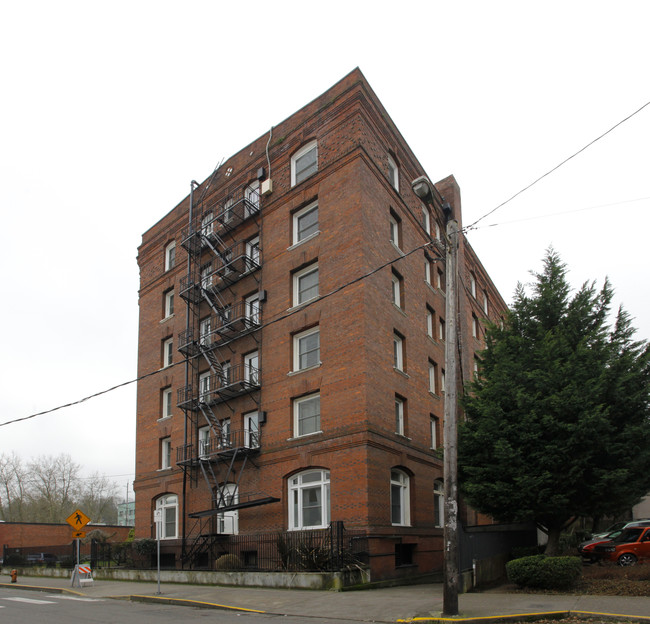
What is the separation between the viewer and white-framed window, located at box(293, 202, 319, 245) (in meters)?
26.3

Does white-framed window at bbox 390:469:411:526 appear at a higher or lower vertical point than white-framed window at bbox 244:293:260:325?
lower

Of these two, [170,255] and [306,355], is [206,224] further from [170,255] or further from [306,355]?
[306,355]

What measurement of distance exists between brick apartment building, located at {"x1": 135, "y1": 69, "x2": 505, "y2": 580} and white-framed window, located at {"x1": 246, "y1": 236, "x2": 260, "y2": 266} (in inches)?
3.4

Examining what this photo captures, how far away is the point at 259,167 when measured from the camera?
2938 cm

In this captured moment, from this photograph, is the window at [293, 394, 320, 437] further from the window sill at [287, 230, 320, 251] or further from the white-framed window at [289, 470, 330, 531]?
the window sill at [287, 230, 320, 251]

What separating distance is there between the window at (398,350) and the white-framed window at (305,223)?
5539 millimetres

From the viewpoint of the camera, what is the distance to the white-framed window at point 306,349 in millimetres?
24453

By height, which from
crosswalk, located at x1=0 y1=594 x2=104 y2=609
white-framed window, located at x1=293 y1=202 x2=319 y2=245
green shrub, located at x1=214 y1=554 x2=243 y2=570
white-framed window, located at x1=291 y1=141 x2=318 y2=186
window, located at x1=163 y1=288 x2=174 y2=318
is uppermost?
white-framed window, located at x1=291 y1=141 x2=318 y2=186

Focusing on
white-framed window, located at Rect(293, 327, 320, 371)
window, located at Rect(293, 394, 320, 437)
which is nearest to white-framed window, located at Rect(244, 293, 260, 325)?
white-framed window, located at Rect(293, 327, 320, 371)

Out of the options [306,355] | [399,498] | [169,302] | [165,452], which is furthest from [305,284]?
[165,452]

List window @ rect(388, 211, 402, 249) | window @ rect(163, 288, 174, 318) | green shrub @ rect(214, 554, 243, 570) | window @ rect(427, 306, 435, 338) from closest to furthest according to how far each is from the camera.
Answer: green shrub @ rect(214, 554, 243, 570) < window @ rect(388, 211, 402, 249) < window @ rect(427, 306, 435, 338) < window @ rect(163, 288, 174, 318)

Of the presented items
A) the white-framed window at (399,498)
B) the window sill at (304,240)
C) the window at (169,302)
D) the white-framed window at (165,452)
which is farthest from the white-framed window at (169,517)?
the window sill at (304,240)

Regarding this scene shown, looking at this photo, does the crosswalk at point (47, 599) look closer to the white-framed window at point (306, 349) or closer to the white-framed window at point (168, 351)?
the white-framed window at point (306, 349)

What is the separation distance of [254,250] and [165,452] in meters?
11.2
